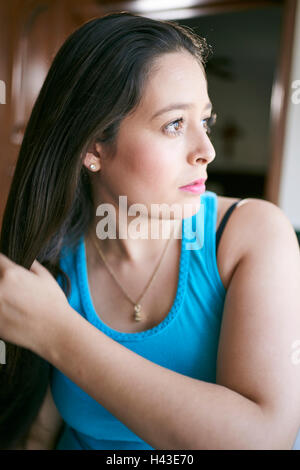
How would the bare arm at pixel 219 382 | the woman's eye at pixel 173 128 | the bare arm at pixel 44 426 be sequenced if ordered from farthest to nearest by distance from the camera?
the bare arm at pixel 44 426 < the woman's eye at pixel 173 128 < the bare arm at pixel 219 382

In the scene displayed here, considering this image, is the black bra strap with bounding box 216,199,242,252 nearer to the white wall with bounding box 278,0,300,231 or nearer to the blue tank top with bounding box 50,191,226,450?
the blue tank top with bounding box 50,191,226,450

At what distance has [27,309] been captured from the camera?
0.46 metres

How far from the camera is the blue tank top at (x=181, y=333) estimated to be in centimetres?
60

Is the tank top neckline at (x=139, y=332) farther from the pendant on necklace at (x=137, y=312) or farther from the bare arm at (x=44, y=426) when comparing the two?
the bare arm at (x=44, y=426)

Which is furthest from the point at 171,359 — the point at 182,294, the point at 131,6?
the point at 131,6

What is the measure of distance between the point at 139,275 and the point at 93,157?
21 cm

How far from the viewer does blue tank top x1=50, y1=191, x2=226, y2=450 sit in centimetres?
60

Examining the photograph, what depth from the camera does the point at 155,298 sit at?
64cm

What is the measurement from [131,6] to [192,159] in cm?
183

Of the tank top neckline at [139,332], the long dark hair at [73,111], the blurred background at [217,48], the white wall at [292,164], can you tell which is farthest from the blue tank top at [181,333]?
the white wall at [292,164]

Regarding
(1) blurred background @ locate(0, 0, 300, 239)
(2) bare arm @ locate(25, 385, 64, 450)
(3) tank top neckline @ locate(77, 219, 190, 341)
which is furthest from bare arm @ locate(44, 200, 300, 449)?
(1) blurred background @ locate(0, 0, 300, 239)
